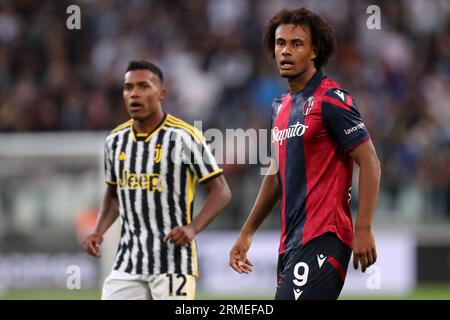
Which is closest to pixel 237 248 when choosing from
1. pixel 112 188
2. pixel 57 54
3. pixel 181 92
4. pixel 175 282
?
pixel 175 282

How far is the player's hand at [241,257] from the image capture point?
5.75 m

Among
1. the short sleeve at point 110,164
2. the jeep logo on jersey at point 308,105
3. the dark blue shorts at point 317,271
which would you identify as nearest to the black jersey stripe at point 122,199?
the short sleeve at point 110,164

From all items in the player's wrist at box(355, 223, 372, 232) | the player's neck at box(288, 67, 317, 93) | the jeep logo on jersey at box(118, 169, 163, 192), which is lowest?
the player's wrist at box(355, 223, 372, 232)

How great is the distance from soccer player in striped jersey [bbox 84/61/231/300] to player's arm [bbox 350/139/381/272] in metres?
1.67

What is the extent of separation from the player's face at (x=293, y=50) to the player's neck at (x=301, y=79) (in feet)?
0.07

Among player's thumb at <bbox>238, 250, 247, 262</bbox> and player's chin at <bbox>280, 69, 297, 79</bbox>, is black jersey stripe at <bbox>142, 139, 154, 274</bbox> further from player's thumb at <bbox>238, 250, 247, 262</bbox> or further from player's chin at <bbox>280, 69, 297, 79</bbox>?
player's chin at <bbox>280, 69, 297, 79</bbox>

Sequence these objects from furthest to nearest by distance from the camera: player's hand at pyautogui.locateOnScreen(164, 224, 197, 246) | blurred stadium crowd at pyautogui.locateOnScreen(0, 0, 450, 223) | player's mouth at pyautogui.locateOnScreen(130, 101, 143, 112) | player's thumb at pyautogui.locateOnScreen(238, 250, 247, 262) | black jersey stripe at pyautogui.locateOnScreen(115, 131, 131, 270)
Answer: blurred stadium crowd at pyautogui.locateOnScreen(0, 0, 450, 223), player's mouth at pyautogui.locateOnScreen(130, 101, 143, 112), black jersey stripe at pyautogui.locateOnScreen(115, 131, 131, 270), player's hand at pyautogui.locateOnScreen(164, 224, 197, 246), player's thumb at pyautogui.locateOnScreen(238, 250, 247, 262)

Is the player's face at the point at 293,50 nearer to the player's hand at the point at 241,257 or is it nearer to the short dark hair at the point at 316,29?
the short dark hair at the point at 316,29

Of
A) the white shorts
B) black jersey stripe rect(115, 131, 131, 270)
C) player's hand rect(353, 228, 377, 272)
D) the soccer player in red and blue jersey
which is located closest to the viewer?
player's hand rect(353, 228, 377, 272)

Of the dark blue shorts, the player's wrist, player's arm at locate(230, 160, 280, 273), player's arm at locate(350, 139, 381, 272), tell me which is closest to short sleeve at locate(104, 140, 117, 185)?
player's arm at locate(230, 160, 280, 273)

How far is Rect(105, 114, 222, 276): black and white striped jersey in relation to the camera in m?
6.77

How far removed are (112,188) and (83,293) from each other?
6084mm

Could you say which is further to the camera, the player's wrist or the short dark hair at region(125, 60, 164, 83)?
the short dark hair at region(125, 60, 164, 83)

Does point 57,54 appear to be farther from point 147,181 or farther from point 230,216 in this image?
point 147,181
